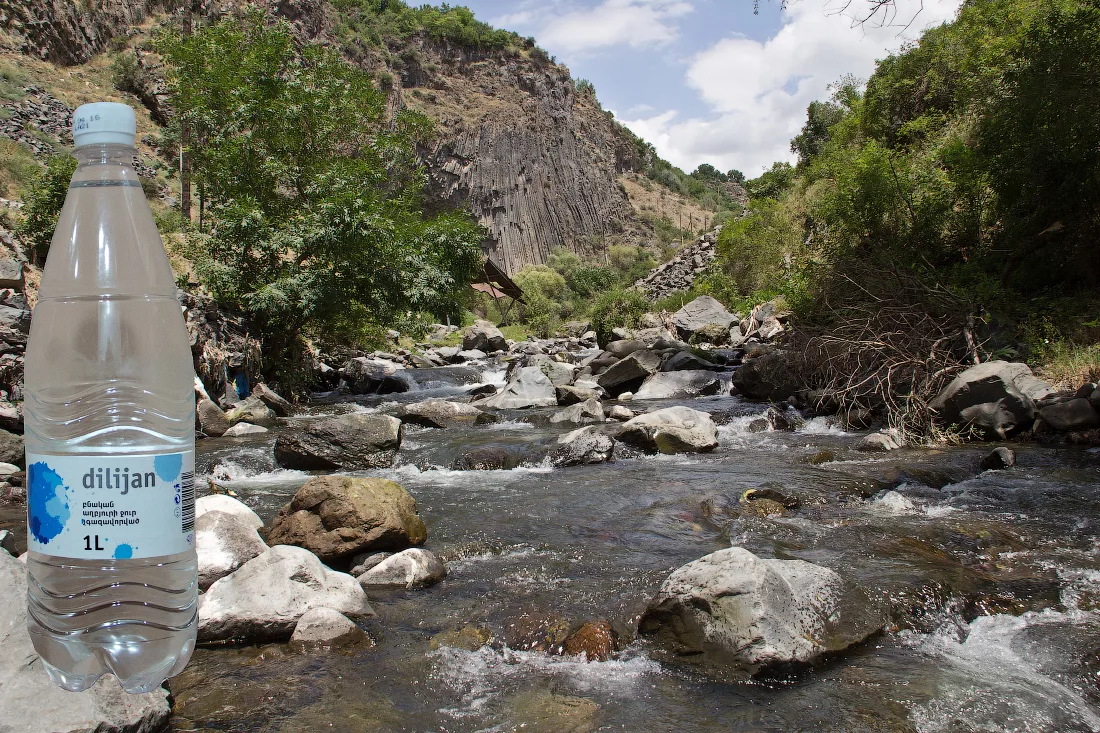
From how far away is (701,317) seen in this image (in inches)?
874

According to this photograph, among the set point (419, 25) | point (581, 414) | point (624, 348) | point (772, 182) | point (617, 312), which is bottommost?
point (581, 414)

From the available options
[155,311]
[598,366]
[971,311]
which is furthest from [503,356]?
[155,311]

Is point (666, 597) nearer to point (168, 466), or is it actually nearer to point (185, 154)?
point (168, 466)

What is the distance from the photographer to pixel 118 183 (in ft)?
4.84

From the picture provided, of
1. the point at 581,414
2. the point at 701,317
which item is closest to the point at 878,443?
the point at 581,414

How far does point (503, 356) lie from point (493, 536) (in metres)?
19.2

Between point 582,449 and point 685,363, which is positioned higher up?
point 685,363

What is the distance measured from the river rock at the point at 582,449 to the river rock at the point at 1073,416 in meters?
5.39

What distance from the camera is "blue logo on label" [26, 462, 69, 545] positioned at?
1.34 meters

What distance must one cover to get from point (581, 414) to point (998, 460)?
19.7ft

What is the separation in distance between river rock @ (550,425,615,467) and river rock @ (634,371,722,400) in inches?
204

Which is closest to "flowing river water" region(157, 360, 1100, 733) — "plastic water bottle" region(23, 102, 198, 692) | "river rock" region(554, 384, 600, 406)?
"plastic water bottle" region(23, 102, 198, 692)

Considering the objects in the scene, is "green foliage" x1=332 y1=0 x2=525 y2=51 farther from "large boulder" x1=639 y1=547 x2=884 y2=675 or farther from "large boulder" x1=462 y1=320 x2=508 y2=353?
"large boulder" x1=639 y1=547 x2=884 y2=675

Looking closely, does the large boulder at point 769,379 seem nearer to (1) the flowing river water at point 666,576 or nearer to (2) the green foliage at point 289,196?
(1) the flowing river water at point 666,576
